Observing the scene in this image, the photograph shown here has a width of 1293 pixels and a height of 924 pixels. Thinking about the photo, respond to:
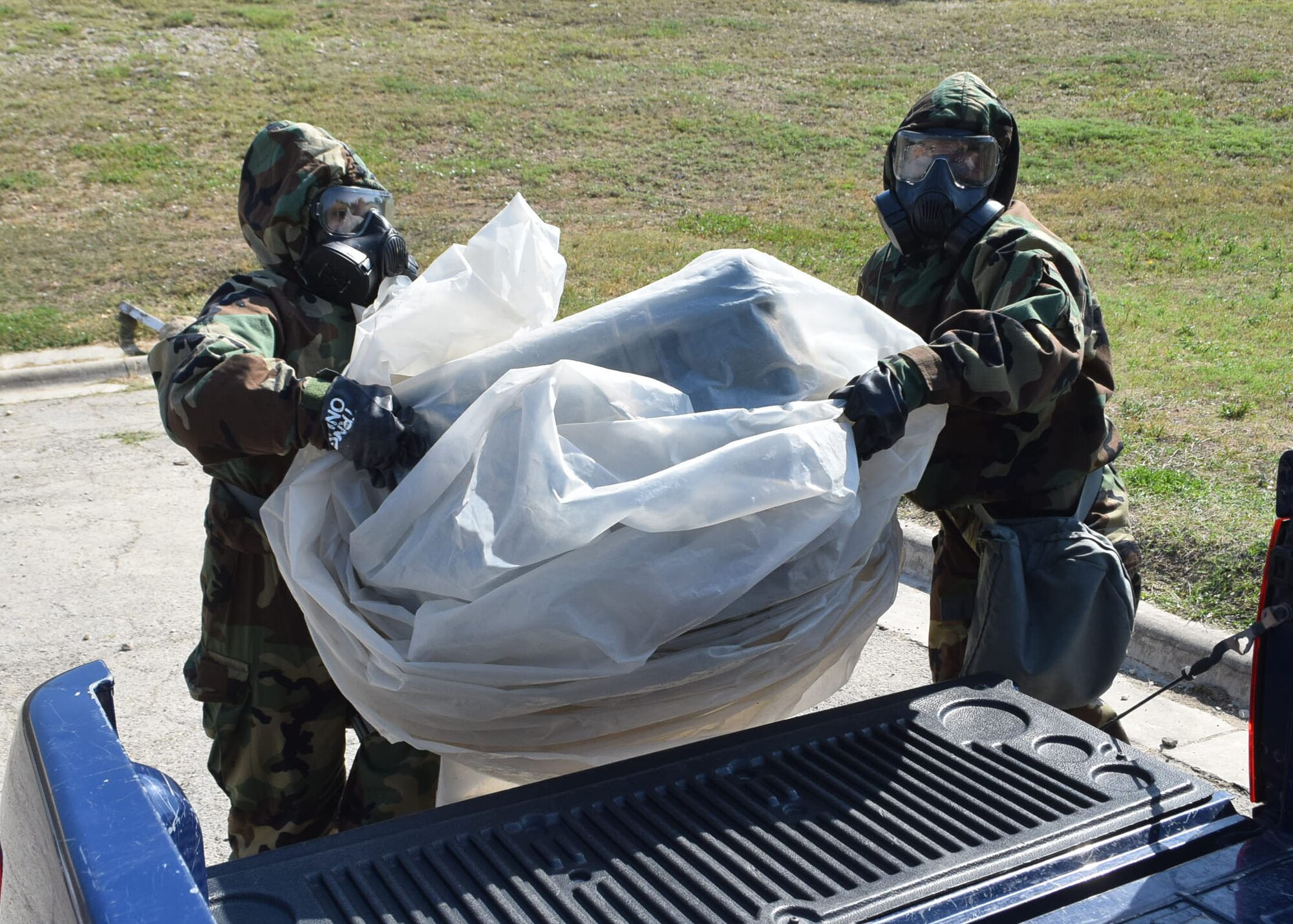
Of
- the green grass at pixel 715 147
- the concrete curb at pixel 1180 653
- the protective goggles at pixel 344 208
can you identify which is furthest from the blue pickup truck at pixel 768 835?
the green grass at pixel 715 147

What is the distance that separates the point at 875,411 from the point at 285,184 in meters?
1.52

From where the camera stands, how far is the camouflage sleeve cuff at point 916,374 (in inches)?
90.4

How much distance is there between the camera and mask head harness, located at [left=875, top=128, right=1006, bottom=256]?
284cm

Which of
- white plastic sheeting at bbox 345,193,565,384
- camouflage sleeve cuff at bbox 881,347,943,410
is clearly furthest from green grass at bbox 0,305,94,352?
camouflage sleeve cuff at bbox 881,347,943,410

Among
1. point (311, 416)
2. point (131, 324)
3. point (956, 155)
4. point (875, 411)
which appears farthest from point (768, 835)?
point (131, 324)

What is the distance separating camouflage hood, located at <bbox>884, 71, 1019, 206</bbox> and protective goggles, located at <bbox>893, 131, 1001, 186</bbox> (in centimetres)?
4

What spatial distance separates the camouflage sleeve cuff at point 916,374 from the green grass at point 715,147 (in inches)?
98.9

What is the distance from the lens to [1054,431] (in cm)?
282

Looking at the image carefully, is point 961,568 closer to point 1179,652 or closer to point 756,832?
point 1179,652

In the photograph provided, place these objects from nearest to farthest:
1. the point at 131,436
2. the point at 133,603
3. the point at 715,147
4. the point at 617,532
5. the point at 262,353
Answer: the point at 617,532
the point at 262,353
the point at 133,603
the point at 131,436
the point at 715,147

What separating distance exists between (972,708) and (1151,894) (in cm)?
57

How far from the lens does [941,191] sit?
284 cm

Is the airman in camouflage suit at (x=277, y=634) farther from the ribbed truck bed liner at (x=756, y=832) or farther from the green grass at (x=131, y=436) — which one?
the green grass at (x=131, y=436)

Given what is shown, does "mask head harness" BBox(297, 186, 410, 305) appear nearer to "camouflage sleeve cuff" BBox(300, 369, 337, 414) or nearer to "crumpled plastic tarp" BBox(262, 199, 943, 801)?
"crumpled plastic tarp" BBox(262, 199, 943, 801)
